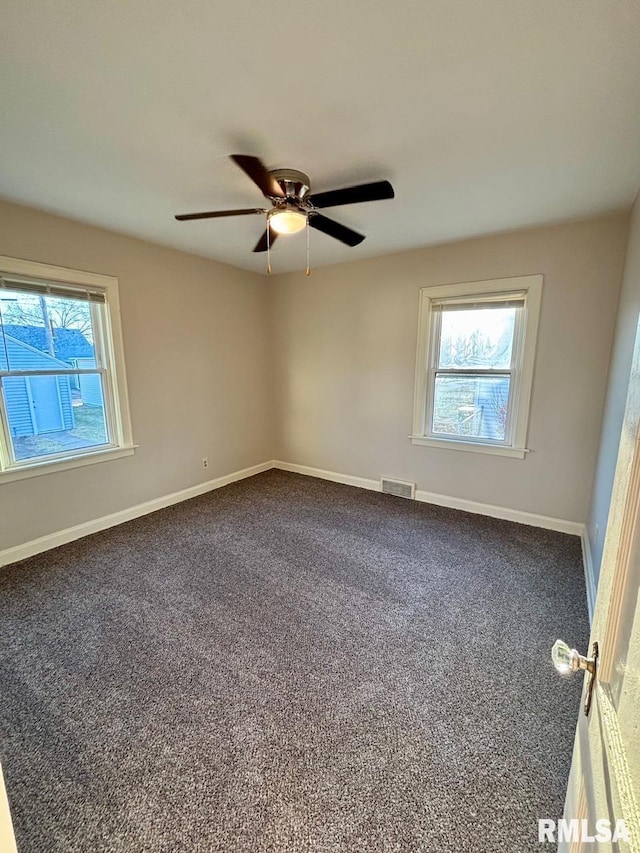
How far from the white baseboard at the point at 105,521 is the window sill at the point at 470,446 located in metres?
2.25

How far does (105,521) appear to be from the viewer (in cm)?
320

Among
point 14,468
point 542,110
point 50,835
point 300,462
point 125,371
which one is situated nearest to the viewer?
point 50,835

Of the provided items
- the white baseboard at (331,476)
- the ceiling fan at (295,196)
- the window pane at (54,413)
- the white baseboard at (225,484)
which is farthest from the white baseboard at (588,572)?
the window pane at (54,413)

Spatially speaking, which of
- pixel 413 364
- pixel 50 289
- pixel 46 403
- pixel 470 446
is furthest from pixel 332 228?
pixel 46 403

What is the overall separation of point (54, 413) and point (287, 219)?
2407 mm

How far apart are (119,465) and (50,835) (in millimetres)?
2551

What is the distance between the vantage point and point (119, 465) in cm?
327

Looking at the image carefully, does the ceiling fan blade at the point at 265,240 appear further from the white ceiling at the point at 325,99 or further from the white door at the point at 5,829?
the white door at the point at 5,829

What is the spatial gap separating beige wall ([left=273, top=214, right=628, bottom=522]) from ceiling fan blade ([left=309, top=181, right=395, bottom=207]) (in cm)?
172

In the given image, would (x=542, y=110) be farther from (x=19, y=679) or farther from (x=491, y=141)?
(x=19, y=679)

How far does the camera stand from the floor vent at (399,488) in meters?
3.80

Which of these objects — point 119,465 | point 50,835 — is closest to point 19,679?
point 50,835

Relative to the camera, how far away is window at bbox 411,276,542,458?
120 inches

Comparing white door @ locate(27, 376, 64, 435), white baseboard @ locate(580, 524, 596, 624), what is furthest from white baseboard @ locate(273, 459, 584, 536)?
white door @ locate(27, 376, 64, 435)
